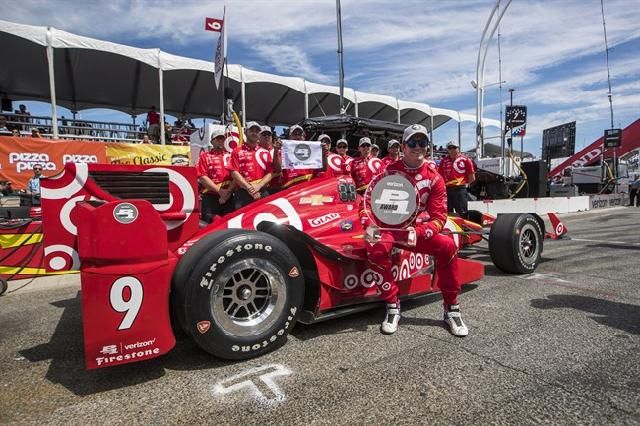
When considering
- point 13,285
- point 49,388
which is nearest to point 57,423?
point 49,388

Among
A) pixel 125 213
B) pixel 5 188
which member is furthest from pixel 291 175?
pixel 5 188

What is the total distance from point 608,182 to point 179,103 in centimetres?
2098

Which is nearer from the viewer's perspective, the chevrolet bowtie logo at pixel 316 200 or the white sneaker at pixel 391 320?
the white sneaker at pixel 391 320

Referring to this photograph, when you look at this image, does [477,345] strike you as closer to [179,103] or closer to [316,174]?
[316,174]

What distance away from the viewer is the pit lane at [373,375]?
6.49ft

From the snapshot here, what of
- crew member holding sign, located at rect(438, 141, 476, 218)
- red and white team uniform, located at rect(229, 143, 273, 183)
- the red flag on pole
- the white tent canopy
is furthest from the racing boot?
the white tent canopy

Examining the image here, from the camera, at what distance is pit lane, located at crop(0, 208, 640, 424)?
1979 mm

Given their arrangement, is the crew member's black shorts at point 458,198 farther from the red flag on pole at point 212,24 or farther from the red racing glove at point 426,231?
the red flag on pole at point 212,24

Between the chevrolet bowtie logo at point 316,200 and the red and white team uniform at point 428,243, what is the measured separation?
544 mm

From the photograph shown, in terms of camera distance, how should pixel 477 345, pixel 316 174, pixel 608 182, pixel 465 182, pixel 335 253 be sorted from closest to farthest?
pixel 477 345
pixel 335 253
pixel 316 174
pixel 465 182
pixel 608 182

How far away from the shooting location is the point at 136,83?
1476cm

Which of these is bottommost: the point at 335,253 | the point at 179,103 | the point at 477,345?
the point at 477,345

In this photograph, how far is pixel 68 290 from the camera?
4809 mm

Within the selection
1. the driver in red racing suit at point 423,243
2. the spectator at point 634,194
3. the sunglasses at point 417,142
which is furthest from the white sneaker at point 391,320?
the spectator at point 634,194
